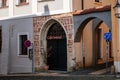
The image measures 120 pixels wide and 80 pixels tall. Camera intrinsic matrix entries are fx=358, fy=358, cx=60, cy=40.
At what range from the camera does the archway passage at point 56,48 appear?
27391mm

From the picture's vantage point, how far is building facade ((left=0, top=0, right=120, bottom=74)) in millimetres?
26109

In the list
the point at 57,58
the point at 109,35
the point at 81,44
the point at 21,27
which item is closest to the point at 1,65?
the point at 21,27

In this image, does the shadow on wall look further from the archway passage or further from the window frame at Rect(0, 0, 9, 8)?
the window frame at Rect(0, 0, 9, 8)

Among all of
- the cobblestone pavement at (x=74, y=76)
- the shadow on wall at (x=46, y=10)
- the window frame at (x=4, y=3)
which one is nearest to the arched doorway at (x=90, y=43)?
the cobblestone pavement at (x=74, y=76)

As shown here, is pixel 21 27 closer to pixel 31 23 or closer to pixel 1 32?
pixel 31 23

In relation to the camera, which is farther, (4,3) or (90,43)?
(4,3)

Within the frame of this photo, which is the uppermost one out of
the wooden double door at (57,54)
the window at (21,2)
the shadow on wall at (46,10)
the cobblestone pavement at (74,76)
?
the window at (21,2)

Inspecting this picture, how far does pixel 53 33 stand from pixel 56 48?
4.18 feet

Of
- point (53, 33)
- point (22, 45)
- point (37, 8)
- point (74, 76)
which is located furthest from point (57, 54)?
point (74, 76)

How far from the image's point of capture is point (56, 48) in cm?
2809

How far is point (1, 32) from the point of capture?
109 feet

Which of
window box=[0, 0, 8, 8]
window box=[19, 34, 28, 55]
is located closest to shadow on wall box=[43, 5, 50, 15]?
window box=[19, 34, 28, 55]

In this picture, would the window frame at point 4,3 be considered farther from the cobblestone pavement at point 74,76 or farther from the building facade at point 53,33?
the cobblestone pavement at point 74,76

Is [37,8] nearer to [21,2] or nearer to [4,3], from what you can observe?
[21,2]
